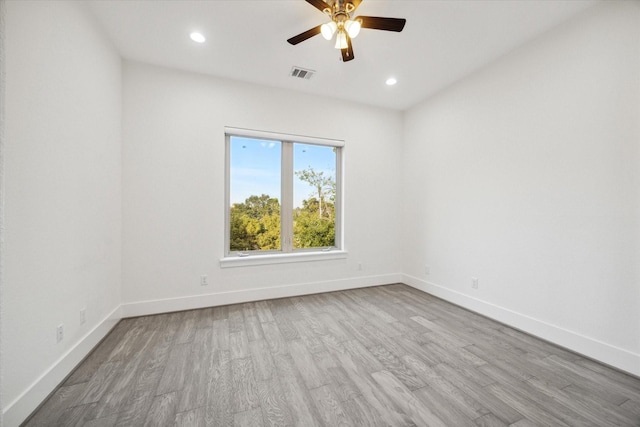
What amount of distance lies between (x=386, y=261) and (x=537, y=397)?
2564 millimetres

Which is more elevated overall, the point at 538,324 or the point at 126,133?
the point at 126,133

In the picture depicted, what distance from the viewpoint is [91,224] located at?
2.19m

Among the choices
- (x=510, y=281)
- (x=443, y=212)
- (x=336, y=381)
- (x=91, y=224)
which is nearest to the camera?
(x=336, y=381)

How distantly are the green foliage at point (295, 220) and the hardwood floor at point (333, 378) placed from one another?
3.68 feet

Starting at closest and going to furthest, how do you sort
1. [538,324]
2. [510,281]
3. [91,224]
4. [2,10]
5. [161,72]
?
[2,10], [91,224], [538,324], [510,281], [161,72]

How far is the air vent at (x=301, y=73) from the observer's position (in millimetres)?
3006

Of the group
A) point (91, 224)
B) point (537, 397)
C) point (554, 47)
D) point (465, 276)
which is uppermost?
point (554, 47)

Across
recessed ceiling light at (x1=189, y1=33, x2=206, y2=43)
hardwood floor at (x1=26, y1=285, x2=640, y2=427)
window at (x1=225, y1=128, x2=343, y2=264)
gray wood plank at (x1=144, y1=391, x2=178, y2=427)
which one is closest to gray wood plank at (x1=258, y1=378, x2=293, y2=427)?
hardwood floor at (x1=26, y1=285, x2=640, y2=427)

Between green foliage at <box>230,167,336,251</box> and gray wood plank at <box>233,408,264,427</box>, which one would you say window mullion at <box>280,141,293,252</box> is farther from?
gray wood plank at <box>233,408,264,427</box>

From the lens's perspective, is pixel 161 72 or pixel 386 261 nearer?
pixel 161 72

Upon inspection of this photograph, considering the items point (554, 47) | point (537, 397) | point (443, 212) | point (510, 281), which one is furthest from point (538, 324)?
point (554, 47)

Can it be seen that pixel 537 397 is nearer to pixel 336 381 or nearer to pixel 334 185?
pixel 336 381

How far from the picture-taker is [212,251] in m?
3.15

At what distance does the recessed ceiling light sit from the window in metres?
0.97
